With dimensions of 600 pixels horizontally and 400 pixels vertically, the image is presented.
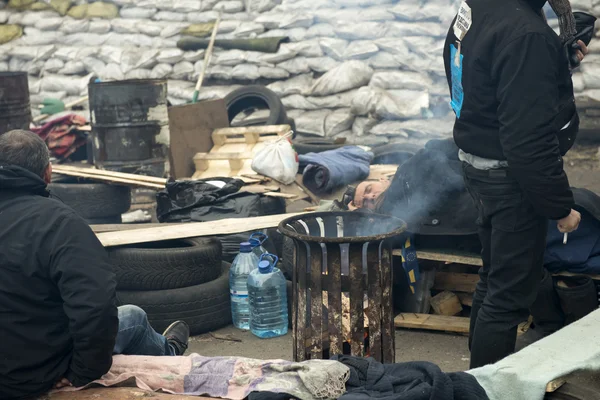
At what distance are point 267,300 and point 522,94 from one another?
93.0 inches

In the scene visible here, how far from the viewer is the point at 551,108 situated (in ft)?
11.3

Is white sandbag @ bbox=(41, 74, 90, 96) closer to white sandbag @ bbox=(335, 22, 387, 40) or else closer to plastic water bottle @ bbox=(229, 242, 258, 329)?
white sandbag @ bbox=(335, 22, 387, 40)

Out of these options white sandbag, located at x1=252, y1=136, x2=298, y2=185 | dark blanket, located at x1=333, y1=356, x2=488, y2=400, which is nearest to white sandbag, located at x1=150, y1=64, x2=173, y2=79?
white sandbag, located at x1=252, y1=136, x2=298, y2=185

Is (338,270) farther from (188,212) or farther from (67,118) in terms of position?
(67,118)

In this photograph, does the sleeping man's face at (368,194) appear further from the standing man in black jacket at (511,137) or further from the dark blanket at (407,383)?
the dark blanket at (407,383)

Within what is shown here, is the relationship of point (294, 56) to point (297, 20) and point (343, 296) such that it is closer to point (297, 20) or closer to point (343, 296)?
point (297, 20)

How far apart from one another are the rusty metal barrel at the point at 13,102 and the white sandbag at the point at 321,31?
4.27 metres

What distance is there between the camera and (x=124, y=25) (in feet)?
40.1

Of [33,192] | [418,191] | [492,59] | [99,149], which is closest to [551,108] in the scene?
[492,59]

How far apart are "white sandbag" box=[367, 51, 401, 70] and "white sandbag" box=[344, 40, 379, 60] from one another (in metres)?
0.07

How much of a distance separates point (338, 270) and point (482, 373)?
3.07ft

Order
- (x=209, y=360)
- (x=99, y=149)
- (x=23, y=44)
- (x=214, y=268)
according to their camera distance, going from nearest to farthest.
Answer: (x=209, y=360) → (x=214, y=268) → (x=99, y=149) → (x=23, y=44)

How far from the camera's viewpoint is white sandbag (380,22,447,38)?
10305 millimetres

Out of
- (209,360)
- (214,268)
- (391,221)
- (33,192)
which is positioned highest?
(33,192)
